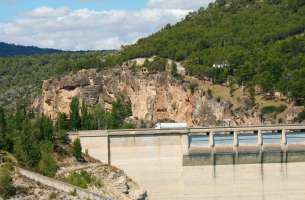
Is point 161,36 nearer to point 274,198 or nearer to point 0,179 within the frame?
point 274,198

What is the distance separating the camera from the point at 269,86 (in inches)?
4141

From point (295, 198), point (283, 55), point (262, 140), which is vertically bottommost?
point (295, 198)

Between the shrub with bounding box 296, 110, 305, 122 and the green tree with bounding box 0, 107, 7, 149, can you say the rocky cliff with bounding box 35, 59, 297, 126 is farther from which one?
the green tree with bounding box 0, 107, 7, 149

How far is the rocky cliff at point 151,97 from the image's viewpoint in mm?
105000

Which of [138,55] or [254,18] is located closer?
[138,55]

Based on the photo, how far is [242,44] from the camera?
126 meters

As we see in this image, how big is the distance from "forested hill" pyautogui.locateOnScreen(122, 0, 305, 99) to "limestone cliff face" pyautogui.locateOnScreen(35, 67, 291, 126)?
14.7 ft

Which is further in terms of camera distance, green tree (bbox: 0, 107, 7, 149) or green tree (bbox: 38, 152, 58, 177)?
green tree (bbox: 0, 107, 7, 149)

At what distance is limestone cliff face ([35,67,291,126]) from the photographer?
347 feet

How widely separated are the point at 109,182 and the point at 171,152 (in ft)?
19.6

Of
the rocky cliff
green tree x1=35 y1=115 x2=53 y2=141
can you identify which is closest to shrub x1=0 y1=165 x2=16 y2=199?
green tree x1=35 y1=115 x2=53 y2=141

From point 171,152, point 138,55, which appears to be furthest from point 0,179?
point 138,55

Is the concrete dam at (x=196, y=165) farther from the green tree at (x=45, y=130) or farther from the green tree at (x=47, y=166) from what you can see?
the green tree at (x=47, y=166)

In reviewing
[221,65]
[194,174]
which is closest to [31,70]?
[221,65]
